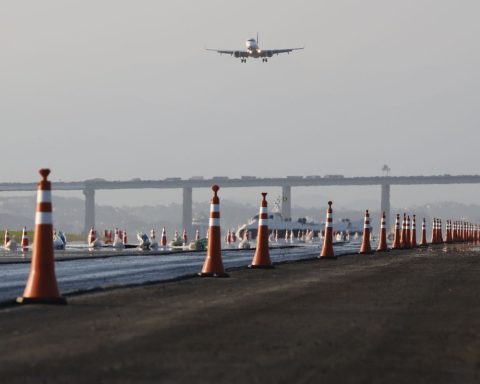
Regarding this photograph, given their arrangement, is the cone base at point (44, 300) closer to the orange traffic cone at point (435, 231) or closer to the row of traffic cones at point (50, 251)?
the row of traffic cones at point (50, 251)

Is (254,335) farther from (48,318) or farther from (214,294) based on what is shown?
(214,294)

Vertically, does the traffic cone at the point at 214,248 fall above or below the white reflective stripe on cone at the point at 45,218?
below

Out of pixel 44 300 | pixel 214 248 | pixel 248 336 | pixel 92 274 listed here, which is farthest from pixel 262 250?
pixel 248 336

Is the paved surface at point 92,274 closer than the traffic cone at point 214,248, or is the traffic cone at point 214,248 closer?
the paved surface at point 92,274

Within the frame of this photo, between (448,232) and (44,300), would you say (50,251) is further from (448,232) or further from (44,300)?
(448,232)

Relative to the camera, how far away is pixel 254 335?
7758mm

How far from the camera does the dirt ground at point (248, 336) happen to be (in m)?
6.07

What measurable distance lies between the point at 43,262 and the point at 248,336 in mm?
3568

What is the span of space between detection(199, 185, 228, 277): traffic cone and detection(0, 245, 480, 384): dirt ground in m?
2.53

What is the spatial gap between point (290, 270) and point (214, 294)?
19.3 feet

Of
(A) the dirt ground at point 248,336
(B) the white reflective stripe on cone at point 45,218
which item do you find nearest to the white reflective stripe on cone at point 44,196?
(B) the white reflective stripe on cone at point 45,218

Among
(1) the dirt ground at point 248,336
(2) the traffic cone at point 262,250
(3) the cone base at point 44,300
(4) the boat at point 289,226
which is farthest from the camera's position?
(4) the boat at point 289,226

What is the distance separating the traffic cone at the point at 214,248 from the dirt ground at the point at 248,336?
2527mm

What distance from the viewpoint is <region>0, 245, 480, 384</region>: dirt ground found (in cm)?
607
